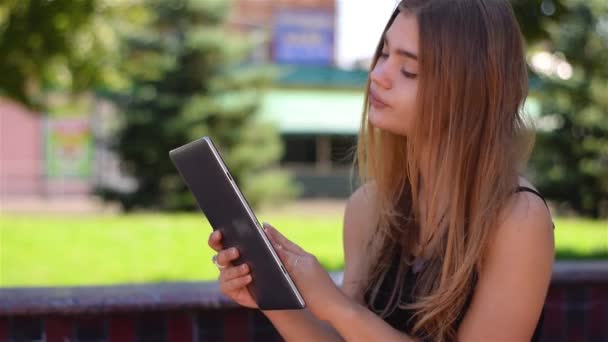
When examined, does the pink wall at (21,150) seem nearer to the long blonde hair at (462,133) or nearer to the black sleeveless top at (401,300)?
the black sleeveless top at (401,300)

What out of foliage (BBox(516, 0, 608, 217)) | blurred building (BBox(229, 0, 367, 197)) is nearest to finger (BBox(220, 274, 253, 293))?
foliage (BBox(516, 0, 608, 217))

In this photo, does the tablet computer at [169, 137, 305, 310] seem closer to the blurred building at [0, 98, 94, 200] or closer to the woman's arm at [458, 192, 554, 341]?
the woman's arm at [458, 192, 554, 341]

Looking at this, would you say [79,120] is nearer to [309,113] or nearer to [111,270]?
[309,113]

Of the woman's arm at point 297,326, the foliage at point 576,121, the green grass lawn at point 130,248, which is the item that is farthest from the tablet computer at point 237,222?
the foliage at point 576,121

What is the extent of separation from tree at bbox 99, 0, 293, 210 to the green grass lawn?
20.2 feet

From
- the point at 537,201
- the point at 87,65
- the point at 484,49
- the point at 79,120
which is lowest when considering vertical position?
the point at 79,120

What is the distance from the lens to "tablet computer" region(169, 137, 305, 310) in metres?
1.46

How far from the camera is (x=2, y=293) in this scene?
244 centimetres

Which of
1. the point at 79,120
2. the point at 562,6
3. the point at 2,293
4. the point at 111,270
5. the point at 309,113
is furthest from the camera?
the point at 79,120

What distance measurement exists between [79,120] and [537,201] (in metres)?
25.0

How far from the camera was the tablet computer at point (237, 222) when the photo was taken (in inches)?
57.3

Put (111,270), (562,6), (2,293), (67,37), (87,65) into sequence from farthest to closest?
1. (87,65)
2. (67,37)
3. (111,270)
4. (562,6)
5. (2,293)

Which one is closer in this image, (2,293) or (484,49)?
(484,49)

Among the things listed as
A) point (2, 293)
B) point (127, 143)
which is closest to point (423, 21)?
point (2, 293)
